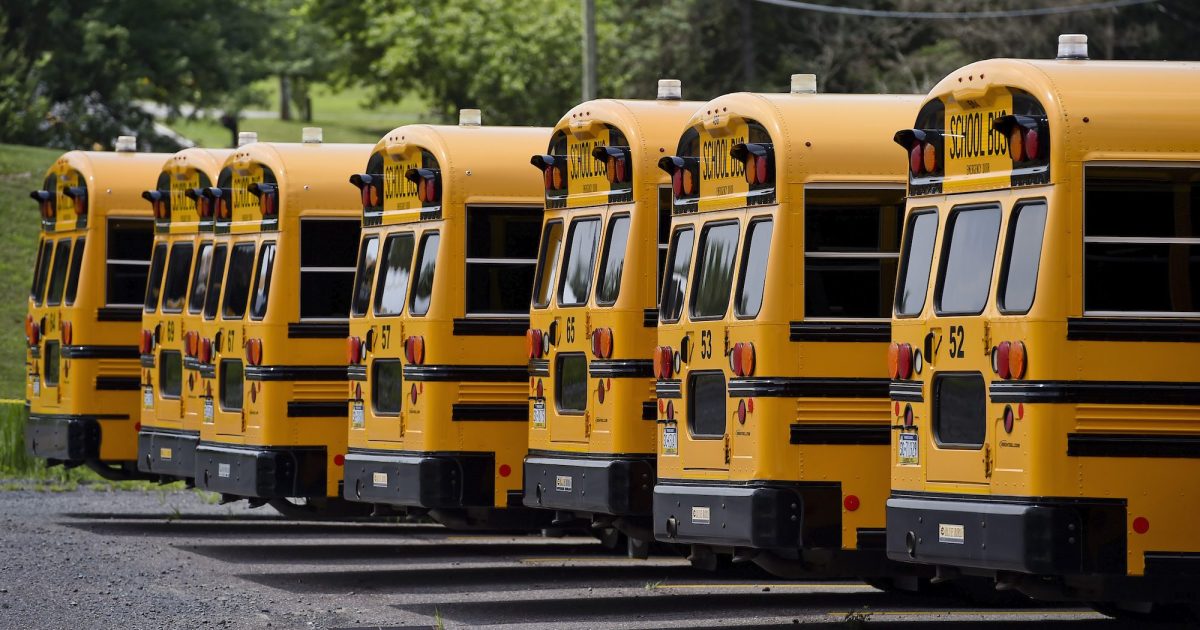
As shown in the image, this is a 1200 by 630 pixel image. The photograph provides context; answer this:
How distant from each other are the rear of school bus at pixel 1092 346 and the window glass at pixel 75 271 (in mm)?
10437

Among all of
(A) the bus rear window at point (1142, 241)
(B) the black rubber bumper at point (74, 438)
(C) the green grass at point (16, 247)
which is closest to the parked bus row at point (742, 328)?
(A) the bus rear window at point (1142, 241)

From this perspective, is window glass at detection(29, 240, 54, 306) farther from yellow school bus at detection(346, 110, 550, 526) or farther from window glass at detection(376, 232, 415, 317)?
yellow school bus at detection(346, 110, 550, 526)

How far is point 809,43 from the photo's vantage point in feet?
149

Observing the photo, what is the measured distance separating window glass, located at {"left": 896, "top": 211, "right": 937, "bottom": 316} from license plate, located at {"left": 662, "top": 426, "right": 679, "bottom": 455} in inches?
68.9

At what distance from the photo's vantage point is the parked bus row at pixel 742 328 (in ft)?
28.5

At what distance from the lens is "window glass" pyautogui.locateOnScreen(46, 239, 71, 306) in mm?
18000

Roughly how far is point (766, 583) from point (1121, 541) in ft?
17.5

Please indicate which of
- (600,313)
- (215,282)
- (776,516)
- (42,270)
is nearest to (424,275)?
(600,313)

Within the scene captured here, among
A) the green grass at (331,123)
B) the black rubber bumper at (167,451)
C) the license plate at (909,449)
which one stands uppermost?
the green grass at (331,123)

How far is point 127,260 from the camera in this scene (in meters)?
17.9

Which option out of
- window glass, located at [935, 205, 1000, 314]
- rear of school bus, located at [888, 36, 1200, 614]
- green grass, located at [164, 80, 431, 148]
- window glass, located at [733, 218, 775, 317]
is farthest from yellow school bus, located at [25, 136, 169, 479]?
green grass, located at [164, 80, 431, 148]

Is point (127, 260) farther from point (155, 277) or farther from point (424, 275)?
point (424, 275)

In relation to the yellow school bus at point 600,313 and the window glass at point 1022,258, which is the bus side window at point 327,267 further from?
the window glass at point 1022,258

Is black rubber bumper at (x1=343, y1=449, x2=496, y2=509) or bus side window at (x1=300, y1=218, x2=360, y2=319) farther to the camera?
bus side window at (x1=300, y1=218, x2=360, y2=319)
